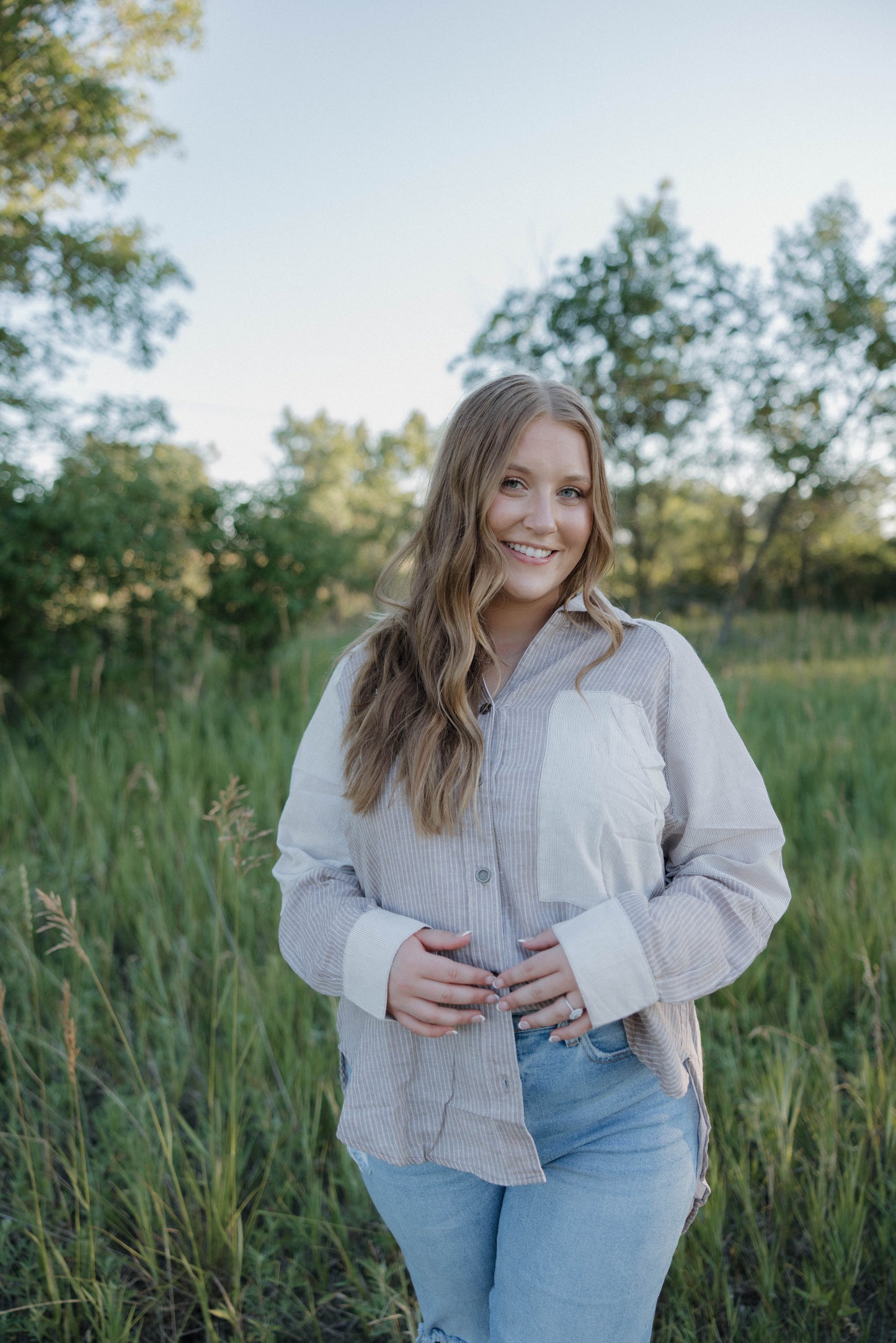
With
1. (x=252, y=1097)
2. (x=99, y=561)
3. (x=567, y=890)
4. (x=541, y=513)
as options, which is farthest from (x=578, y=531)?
(x=99, y=561)

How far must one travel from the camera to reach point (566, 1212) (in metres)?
1.22

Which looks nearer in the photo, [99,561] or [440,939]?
[440,939]

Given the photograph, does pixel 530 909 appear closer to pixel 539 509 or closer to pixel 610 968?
pixel 610 968

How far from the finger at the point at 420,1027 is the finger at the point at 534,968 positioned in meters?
0.11

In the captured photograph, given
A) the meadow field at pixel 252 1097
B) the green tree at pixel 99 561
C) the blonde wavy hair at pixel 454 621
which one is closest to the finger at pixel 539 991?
the blonde wavy hair at pixel 454 621

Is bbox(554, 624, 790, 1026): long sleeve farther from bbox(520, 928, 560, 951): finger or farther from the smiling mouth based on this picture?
the smiling mouth

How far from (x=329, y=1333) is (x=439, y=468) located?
2018mm

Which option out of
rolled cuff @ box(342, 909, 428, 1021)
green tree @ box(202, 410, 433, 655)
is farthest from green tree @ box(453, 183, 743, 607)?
rolled cuff @ box(342, 909, 428, 1021)

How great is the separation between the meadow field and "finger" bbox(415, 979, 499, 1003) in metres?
0.38

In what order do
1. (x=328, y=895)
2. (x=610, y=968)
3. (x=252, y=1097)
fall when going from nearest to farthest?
(x=610, y=968)
(x=328, y=895)
(x=252, y=1097)

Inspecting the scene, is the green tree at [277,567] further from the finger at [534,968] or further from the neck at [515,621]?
the finger at [534,968]

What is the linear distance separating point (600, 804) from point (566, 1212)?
25.1 inches

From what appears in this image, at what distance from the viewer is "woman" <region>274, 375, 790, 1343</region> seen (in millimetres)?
1221

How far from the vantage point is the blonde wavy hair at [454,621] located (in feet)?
4.54
